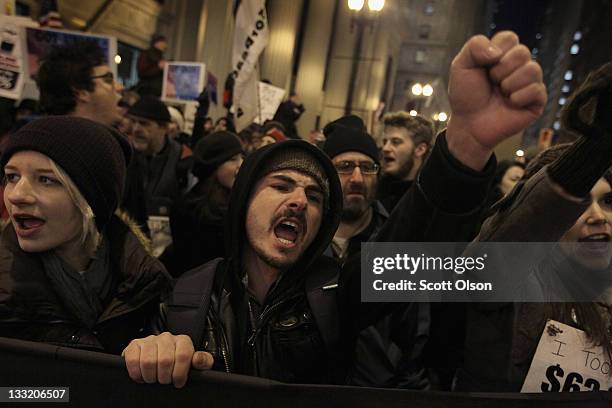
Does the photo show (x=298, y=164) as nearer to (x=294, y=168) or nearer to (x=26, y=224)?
(x=294, y=168)

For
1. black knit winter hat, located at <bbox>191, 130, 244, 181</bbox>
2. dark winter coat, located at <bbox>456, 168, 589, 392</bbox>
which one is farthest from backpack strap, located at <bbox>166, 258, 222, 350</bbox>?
black knit winter hat, located at <bbox>191, 130, 244, 181</bbox>

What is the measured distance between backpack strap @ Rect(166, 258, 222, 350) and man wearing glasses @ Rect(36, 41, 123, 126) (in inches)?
58.3

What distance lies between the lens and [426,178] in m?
1.06

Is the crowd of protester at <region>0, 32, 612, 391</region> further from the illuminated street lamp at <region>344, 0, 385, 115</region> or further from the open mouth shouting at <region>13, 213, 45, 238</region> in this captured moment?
the illuminated street lamp at <region>344, 0, 385, 115</region>

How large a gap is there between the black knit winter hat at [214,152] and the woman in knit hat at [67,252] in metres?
1.64

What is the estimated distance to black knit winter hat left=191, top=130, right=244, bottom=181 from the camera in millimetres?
3207

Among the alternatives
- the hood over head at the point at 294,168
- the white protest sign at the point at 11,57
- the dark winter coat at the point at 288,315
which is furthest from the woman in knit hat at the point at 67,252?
the white protest sign at the point at 11,57

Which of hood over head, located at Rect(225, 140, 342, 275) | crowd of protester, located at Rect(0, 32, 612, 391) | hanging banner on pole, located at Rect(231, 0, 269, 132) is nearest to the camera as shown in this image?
crowd of protester, located at Rect(0, 32, 612, 391)

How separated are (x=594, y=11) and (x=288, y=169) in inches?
64.2

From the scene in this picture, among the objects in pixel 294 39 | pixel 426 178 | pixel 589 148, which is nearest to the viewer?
pixel 589 148

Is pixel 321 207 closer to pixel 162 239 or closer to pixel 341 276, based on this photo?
pixel 341 276

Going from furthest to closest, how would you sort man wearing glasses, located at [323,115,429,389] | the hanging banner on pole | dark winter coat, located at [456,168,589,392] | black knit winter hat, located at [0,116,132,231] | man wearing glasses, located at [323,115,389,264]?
1. the hanging banner on pole
2. man wearing glasses, located at [323,115,389,264]
3. man wearing glasses, located at [323,115,429,389]
4. black knit winter hat, located at [0,116,132,231]
5. dark winter coat, located at [456,168,589,392]

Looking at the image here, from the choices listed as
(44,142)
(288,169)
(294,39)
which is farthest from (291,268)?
(294,39)

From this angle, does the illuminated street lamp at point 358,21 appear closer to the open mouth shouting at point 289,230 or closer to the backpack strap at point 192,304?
the open mouth shouting at point 289,230
